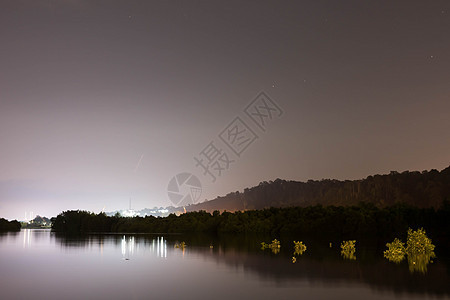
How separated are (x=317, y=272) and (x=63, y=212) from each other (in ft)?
543

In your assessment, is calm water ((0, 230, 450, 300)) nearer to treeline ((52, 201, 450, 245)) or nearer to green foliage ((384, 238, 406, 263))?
green foliage ((384, 238, 406, 263))

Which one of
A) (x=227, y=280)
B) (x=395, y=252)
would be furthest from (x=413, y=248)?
(x=227, y=280)

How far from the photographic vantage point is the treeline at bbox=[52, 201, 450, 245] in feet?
301

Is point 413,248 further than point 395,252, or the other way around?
point 413,248

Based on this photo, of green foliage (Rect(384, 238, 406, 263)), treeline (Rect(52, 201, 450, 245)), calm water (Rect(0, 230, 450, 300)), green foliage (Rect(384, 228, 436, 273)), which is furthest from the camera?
treeline (Rect(52, 201, 450, 245))

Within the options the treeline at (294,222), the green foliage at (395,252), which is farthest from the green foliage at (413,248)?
the treeline at (294,222)

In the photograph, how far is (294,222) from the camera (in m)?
122

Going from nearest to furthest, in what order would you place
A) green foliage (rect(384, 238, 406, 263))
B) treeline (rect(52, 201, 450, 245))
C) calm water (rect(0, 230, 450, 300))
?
calm water (rect(0, 230, 450, 300)), green foliage (rect(384, 238, 406, 263)), treeline (rect(52, 201, 450, 245))

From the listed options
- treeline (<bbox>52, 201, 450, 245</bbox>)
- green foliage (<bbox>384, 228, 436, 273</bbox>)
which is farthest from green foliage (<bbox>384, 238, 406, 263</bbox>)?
treeline (<bbox>52, 201, 450, 245</bbox>)

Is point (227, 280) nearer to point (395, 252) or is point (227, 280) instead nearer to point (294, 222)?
point (395, 252)

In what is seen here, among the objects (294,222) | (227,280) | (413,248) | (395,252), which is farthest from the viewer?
(294,222)

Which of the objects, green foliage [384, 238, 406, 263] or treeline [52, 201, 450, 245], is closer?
green foliage [384, 238, 406, 263]

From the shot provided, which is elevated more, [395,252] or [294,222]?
[294,222]

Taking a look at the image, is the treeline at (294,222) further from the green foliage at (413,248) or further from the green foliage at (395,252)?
the green foliage at (395,252)
